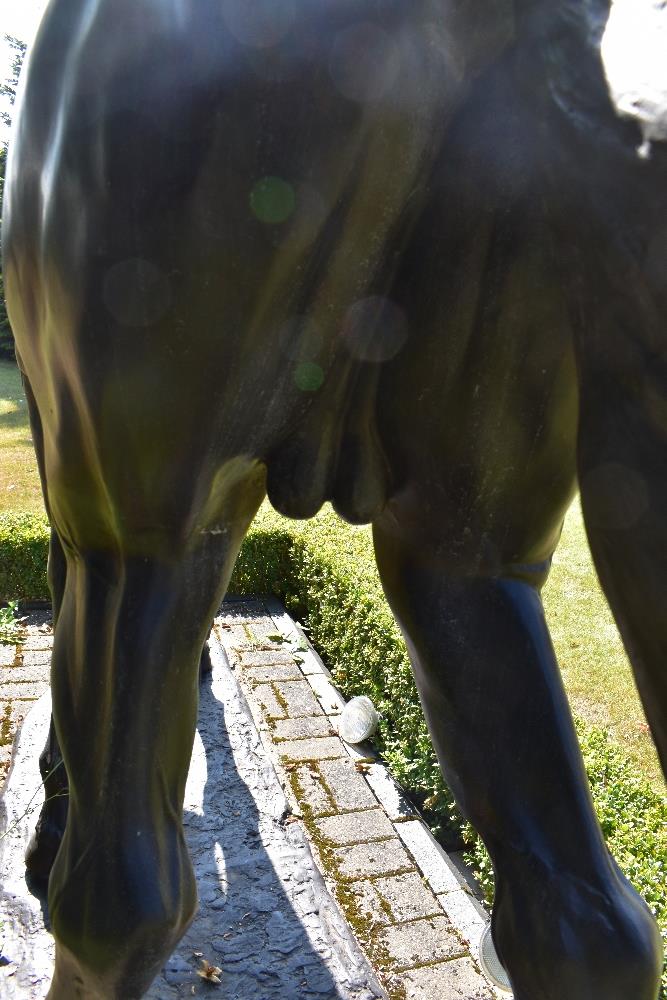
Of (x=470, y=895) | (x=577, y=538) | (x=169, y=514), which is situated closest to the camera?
(x=169, y=514)

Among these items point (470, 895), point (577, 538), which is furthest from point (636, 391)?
point (577, 538)

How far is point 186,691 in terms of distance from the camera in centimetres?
131

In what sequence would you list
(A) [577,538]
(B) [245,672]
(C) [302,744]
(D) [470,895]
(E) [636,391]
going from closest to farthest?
1. (E) [636,391]
2. (D) [470,895]
3. (C) [302,744]
4. (B) [245,672]
5. (A) [577,538]

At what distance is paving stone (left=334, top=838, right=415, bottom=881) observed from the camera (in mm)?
3127

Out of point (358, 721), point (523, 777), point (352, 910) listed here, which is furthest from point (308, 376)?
point (358, 721)

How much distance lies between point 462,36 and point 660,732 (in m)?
0.83

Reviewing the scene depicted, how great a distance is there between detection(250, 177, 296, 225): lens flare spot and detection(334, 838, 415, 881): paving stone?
8.63 ft

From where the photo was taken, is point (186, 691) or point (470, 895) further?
point (470, 895)

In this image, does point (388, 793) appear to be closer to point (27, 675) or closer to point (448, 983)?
point (448, 983)

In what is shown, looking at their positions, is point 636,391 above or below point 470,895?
above

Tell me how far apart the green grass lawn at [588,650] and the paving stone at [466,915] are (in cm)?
96

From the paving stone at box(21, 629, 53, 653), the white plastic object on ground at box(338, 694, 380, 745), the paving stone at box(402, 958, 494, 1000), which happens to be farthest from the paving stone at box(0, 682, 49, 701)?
the paving stone at box(402, 958, 494, 1000)

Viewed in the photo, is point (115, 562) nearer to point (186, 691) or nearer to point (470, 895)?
point (186, 691)

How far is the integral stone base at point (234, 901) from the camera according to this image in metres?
2.24
